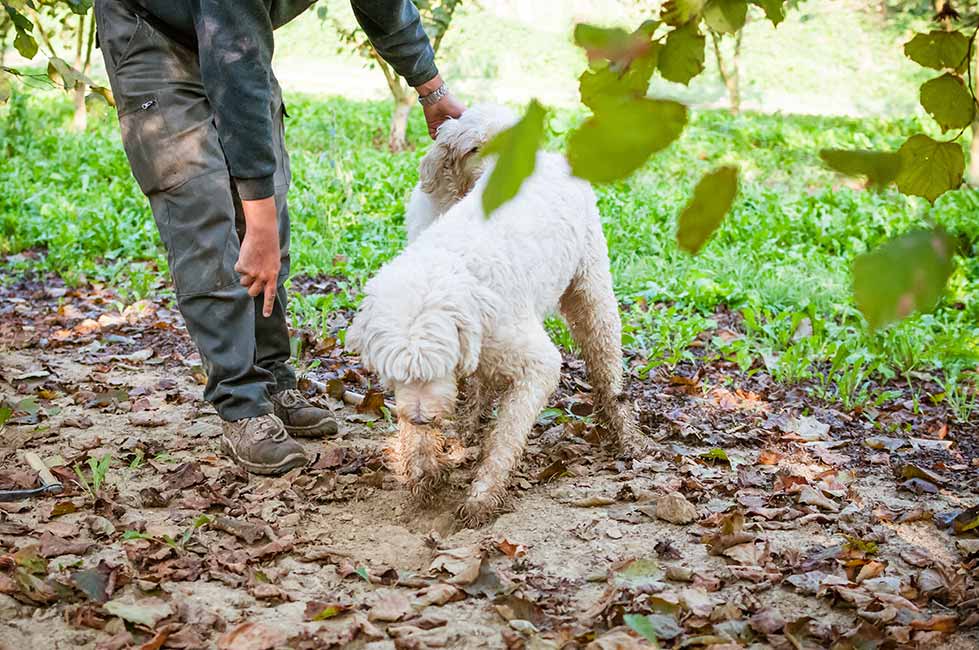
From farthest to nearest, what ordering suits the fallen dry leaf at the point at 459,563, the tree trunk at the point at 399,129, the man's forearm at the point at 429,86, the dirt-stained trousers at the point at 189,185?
the tree trunk at the point at 399,129, the man's forearm at the point at 429,86, the dirt-stained trousers at the point at 189,185, the fallen dry leaf at the point at 459,563

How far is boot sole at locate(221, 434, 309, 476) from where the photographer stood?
11.1 feet

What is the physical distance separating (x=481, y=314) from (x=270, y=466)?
1021 mm

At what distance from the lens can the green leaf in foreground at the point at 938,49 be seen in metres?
1.16

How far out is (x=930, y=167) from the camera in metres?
1.15

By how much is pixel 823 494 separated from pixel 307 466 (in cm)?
185

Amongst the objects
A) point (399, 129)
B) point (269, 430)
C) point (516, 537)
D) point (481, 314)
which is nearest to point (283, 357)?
point (269, 430)

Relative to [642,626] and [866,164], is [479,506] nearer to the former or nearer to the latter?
[642,626]

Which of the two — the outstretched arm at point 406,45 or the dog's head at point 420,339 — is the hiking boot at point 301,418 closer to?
the dog's head at point 420,339

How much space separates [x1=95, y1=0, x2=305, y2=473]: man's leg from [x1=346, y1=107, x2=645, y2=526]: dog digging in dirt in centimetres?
60

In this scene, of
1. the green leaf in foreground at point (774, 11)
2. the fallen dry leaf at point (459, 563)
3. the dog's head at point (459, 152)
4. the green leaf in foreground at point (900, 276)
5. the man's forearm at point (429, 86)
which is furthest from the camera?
the man's forearm at point (429, 86)

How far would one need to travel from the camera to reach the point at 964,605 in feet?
8.22

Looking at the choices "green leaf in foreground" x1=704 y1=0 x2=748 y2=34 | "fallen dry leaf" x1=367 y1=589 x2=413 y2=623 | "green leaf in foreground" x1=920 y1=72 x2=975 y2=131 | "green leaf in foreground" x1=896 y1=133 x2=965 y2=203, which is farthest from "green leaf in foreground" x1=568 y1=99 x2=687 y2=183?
"fallen dry leaf" x1=367 y1=589 x2=413 y2=623

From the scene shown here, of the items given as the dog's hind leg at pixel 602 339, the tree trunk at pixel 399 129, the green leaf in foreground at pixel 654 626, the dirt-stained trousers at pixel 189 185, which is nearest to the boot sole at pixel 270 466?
the dirt-stained trousers at pixel 189 185

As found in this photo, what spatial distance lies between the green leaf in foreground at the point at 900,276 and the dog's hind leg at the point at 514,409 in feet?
7.86
